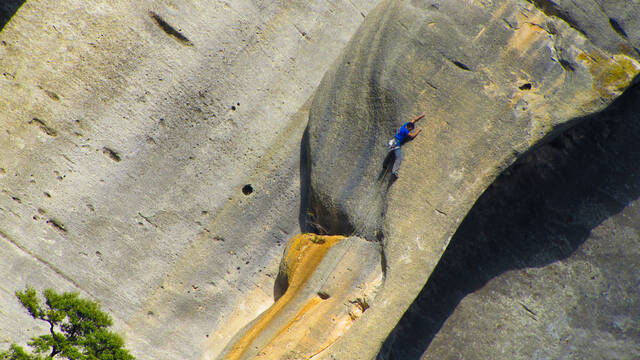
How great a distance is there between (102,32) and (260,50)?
1.19 meters

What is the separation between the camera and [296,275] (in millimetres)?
3605

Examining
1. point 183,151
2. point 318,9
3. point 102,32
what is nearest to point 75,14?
point 102,32

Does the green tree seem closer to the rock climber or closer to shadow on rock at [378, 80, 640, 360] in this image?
shadow on rock at [378, 80, 640, 360]

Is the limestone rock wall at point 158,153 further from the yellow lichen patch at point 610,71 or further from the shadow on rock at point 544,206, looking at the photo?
the yellow lichen patch at point 610,71

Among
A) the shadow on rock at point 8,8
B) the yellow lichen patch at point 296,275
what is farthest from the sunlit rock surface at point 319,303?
the shadow on rock at point 8,8

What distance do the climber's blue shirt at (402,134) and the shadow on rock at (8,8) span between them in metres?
2.90

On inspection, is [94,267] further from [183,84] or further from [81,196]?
[183,84]

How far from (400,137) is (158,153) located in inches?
74.7

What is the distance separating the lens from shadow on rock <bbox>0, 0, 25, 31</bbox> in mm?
3486

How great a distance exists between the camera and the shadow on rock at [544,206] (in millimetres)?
3736

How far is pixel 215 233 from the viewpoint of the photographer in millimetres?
3941

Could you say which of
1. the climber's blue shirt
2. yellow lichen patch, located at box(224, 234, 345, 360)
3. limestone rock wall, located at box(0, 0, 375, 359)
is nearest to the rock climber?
the climber's blue shirt

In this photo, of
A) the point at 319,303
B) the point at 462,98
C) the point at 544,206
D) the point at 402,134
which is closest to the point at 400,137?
the point at 402,134

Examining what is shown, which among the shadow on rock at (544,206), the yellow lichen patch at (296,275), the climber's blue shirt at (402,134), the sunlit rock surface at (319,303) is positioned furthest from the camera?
the shadow on rock at (544,206)
